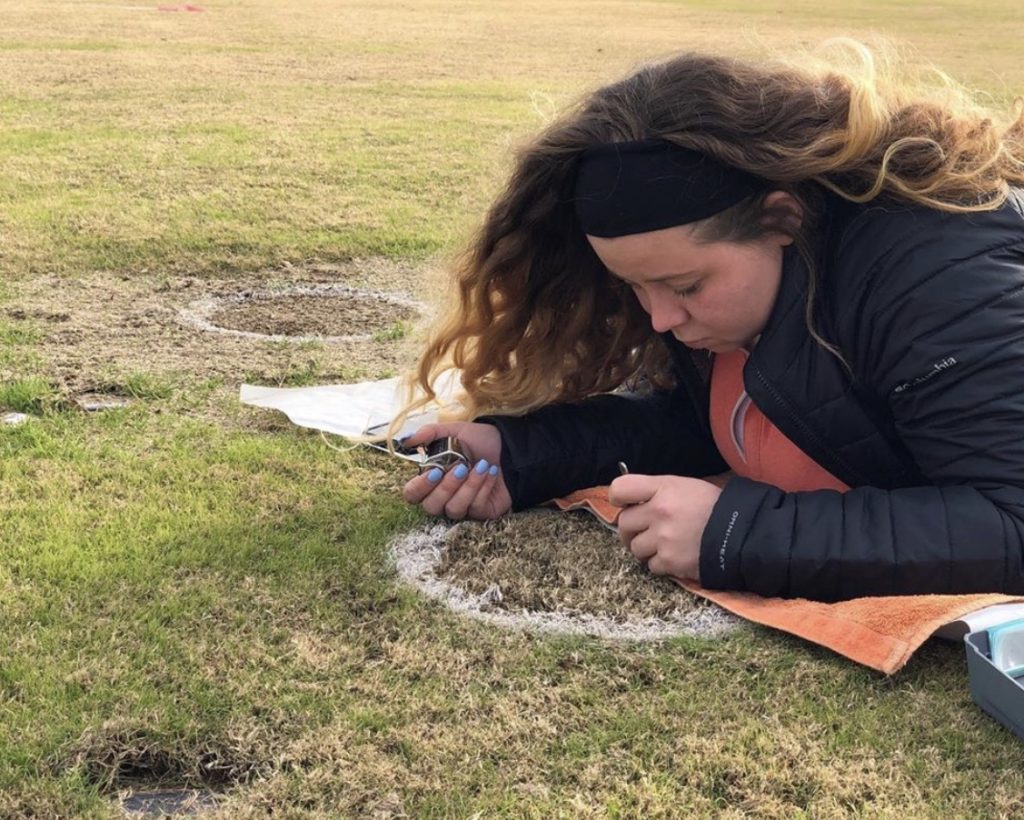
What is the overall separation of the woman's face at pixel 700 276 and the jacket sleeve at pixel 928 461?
0.74 feet

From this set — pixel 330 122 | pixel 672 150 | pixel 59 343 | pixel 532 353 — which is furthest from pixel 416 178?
pixel 672 150

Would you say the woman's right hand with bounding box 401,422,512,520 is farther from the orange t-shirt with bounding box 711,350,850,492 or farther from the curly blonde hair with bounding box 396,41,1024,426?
the orange t-shirt with bounding box 711,350,850,492

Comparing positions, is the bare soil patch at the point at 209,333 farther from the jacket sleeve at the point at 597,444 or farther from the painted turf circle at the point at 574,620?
the painted turf circle at the point at 574,620

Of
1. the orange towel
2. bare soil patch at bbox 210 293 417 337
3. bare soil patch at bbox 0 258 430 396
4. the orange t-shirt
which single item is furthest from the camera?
bare soil patch at bbox 210 293 417 337

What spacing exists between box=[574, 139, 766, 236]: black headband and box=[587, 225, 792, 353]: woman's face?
0.04 m

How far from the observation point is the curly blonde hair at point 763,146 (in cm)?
269

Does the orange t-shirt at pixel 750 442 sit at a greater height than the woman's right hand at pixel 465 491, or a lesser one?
greater

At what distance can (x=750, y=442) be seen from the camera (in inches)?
124

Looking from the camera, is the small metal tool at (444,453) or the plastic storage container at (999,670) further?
the small metal tool at (444,453)

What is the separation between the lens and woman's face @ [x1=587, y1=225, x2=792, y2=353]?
272cm

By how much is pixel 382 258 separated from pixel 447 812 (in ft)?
15.0

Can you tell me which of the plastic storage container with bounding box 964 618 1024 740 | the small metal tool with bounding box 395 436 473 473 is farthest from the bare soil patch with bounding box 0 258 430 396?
the plastic storage container with bounding box 964 618 1024 740

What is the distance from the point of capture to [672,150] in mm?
2693

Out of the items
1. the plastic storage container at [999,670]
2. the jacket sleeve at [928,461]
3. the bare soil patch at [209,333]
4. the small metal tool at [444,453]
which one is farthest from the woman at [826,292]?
the bare soil patch at [209,333]
